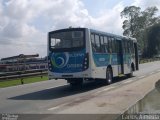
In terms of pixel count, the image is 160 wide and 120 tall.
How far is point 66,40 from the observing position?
2108 cm

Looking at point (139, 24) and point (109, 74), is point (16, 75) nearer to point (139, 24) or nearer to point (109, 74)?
point (109, 74)

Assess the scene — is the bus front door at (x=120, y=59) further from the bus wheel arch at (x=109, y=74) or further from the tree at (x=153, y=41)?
the tree at (x=153, y=41)

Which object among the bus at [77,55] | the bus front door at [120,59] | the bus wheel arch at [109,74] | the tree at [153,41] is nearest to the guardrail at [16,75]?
the bus front door at [120,59]

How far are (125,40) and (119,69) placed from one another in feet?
8.60

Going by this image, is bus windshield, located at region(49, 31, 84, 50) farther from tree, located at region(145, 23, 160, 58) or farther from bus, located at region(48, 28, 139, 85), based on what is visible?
tree, located at region(145, 23, 160, 58)

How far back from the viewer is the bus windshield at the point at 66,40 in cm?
2073

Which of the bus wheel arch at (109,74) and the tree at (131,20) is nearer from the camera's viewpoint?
the bus wheel arch at (109,74)

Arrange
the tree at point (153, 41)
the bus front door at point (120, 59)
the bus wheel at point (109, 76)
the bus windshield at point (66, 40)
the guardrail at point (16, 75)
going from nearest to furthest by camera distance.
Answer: the bus windshield at point (66, 40) < the bus wheel at point (109, 76) < the bus front door at point (120, 59) < the guardrail at point (16, 75) < the tree at point (153, 41)

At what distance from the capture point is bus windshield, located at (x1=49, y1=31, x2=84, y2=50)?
2073cm

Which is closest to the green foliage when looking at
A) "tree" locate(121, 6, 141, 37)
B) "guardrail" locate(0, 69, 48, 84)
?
"tree" locate(121, 6, 141, 37)

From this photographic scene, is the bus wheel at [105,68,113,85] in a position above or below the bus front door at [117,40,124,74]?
below

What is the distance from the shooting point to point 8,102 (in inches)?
645

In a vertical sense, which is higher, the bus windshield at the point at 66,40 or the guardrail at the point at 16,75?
the bus windshield at the point at 66,40

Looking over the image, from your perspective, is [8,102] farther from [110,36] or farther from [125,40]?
[125,40]
